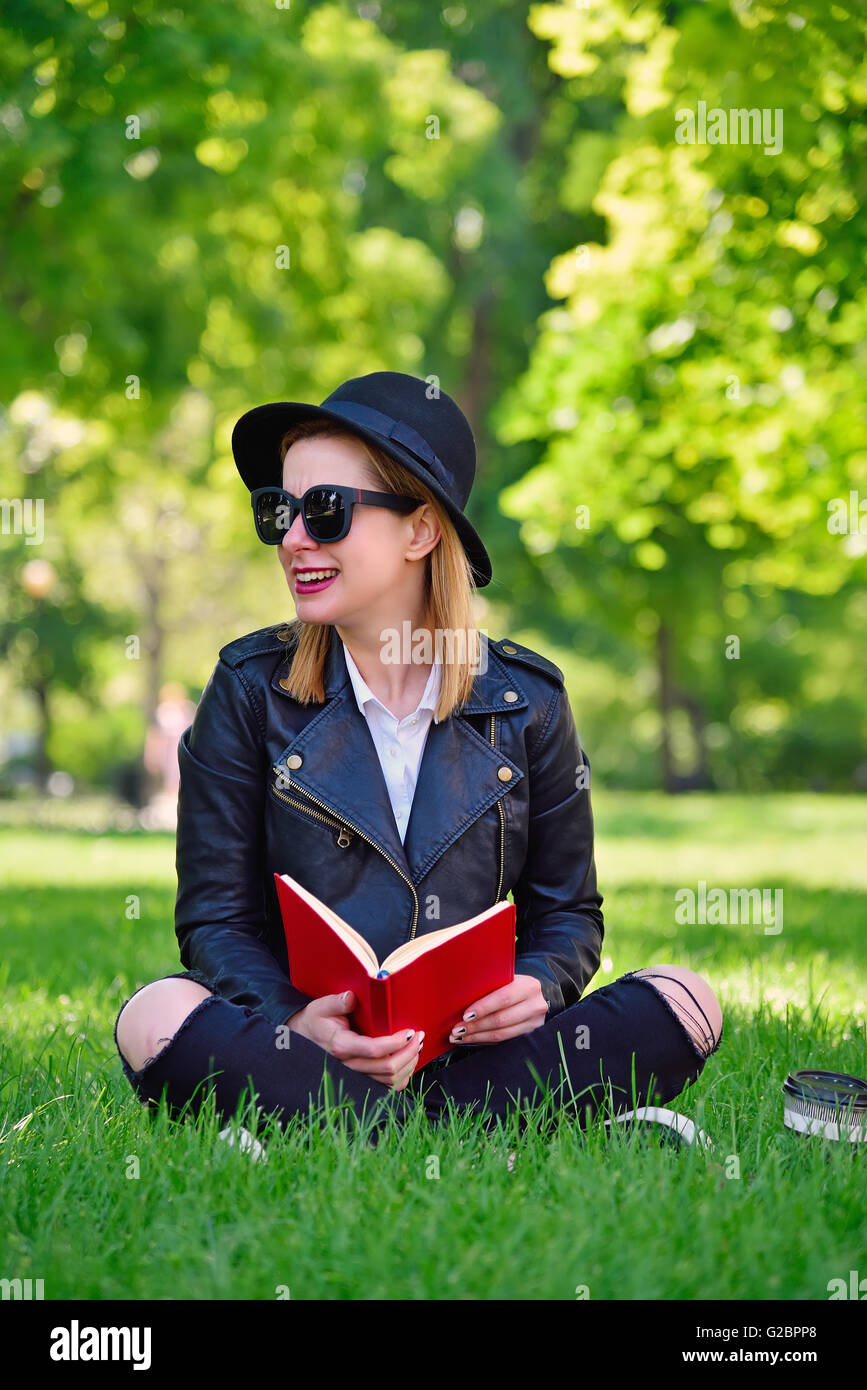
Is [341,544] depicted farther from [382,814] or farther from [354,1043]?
[354,1043]

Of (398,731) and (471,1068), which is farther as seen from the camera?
(398,731)

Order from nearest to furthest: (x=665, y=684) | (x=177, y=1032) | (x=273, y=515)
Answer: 1. (x=177, y=1032)
2. (x=273, y=515)
3. (x=665, y=684)

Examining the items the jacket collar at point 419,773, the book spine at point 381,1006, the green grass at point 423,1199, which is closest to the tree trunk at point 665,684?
the green grass at point 423,1199

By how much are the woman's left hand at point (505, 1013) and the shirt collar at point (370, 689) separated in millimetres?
732

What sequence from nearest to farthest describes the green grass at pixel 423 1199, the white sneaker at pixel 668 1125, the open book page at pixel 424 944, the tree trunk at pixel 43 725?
1. the green grass at pixel 423 1199
2. the open book page at pixel 424 944
3. the white sneaker at pixel 668 1125
4. the tree trunk at pixel 43 725

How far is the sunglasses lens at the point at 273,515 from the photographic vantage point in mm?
3207

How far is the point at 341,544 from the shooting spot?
321cm

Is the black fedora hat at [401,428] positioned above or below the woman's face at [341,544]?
above

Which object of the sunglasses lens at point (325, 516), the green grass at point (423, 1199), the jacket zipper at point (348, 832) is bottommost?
the green grass at point (423, 1199)

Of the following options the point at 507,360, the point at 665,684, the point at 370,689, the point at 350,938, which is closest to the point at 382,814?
the point at 370,689

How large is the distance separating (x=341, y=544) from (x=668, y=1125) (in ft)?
5.04

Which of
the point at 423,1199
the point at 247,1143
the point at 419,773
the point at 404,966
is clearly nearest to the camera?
the point at 423,1199

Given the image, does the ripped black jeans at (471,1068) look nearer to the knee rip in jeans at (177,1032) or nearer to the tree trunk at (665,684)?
the knee rip in jeans at (177,1032)
